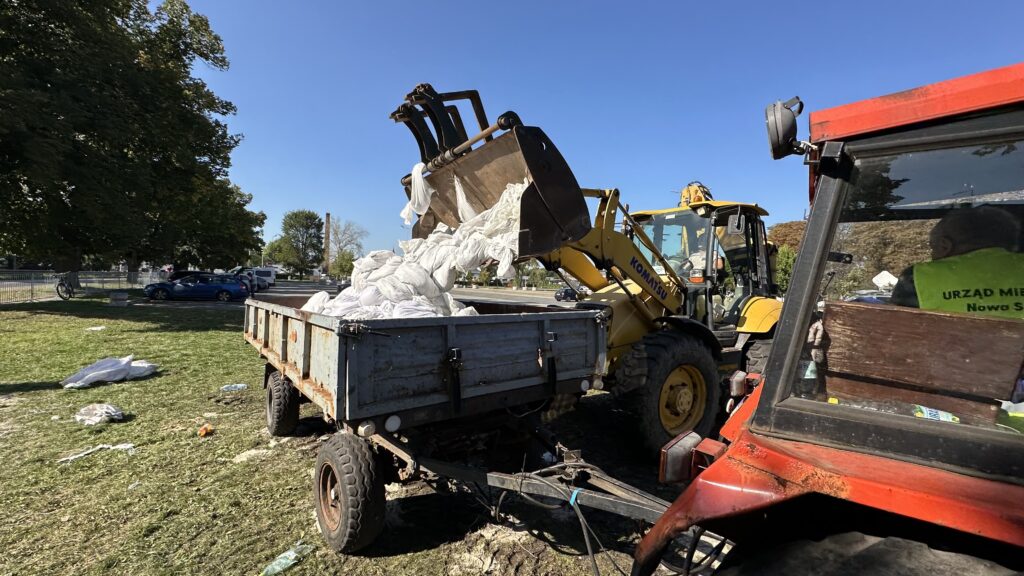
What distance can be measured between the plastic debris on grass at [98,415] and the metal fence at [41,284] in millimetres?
17938

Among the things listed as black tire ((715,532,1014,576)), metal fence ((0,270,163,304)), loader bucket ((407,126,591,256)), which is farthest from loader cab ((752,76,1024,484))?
metal fence ((0,270,163,304))

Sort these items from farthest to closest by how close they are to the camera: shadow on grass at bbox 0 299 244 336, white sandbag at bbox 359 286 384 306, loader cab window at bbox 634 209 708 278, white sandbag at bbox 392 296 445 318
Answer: shadow on grass at bbox 0 299 244 336, loader cab window at bbox 634 209 708 278, white sandbag at bbox 359 286 384 306, white sandbag at bbox 392 296 445 318

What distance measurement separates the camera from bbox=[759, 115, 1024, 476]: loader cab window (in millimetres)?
1329

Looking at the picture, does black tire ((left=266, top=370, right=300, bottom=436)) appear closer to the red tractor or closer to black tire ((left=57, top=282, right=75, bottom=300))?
the red tractor

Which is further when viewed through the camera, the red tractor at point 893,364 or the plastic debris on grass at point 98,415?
the plastic debris on grass at point 98,415

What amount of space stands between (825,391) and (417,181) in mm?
4109

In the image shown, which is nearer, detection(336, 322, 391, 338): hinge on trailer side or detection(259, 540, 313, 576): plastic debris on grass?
detection(336, 322, 391, 338): hinge on trailer side

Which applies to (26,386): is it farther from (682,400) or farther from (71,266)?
(71,266)

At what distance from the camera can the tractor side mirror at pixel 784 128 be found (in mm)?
1489

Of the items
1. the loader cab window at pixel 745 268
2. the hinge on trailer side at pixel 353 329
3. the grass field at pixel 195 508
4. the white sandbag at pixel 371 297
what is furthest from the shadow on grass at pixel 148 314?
the hinge on trailer side at pixel 353 329

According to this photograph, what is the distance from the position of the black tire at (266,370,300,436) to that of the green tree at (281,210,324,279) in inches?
2566

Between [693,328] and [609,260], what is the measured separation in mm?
1175

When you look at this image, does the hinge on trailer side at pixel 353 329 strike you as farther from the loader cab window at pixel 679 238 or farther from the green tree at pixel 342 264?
the green tree at pixel 342 264

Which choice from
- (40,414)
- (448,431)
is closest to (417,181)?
(448,431)
